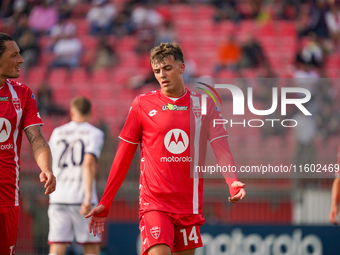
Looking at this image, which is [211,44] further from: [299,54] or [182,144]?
[182,144]

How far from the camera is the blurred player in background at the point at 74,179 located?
743 centimetres

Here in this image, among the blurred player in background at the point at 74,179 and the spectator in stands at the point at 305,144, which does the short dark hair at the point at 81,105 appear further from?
the spectator in stands at the point at 305,144

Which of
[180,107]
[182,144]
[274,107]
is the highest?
[274,107]

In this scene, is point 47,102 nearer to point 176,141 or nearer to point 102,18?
point 102,18

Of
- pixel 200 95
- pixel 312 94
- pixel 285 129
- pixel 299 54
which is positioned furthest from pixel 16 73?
pixel 299 54

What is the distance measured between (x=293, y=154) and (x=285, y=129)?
0.88m

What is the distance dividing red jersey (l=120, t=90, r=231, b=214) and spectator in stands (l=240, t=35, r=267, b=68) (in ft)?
30.7

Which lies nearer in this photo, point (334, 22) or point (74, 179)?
point (74, 179)

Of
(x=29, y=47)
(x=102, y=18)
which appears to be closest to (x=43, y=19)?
(x=29, y=47)

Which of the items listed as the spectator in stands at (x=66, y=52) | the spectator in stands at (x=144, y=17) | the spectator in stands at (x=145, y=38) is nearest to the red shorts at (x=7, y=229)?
the spectator in stands at (x=66, y=52)

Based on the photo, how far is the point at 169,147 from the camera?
16.0 ft

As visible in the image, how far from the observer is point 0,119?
4.59 m

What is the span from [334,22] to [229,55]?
3.04 metres

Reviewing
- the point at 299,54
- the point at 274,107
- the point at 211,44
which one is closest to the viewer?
the point at 274,107
